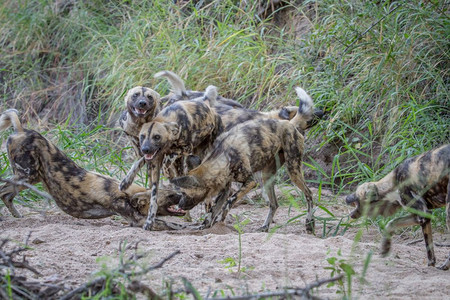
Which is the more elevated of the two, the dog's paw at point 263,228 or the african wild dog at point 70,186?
the african wild dog at point 70,186

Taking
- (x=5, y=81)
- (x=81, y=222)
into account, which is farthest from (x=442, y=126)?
(x=5, y=81)

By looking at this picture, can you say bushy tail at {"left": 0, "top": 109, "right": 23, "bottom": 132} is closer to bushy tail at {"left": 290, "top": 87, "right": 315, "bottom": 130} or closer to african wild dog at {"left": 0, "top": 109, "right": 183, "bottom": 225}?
african wild dog at {"left": 0, "top": 109, "right": 183, "bottom": 225}

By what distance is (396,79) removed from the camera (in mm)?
6371

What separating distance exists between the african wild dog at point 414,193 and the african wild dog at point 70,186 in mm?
1683

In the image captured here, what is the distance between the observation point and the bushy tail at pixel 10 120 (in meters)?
5.68

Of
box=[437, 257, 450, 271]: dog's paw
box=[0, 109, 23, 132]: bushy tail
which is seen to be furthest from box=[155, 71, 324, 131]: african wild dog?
box=[437, 257, 450, 271]: dog's paw

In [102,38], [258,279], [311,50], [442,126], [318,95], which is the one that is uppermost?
[102,38]

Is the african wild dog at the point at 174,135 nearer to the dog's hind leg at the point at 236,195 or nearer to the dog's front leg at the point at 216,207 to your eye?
the dog's front leg at the point at 216,207

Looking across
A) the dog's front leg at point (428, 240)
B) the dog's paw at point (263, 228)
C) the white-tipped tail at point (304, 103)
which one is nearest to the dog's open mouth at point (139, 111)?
the white-tipped tail at point (304, 103)

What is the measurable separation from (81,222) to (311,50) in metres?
3.26

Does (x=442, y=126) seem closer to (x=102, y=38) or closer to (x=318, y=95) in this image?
(x=318, y=95)

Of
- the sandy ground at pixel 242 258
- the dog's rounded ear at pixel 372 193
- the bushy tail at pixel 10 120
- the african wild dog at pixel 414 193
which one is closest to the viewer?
the sandy ground at pixel 242 258

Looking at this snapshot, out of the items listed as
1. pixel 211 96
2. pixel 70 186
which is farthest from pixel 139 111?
pixel 70 186

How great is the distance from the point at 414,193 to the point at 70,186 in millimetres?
2758
